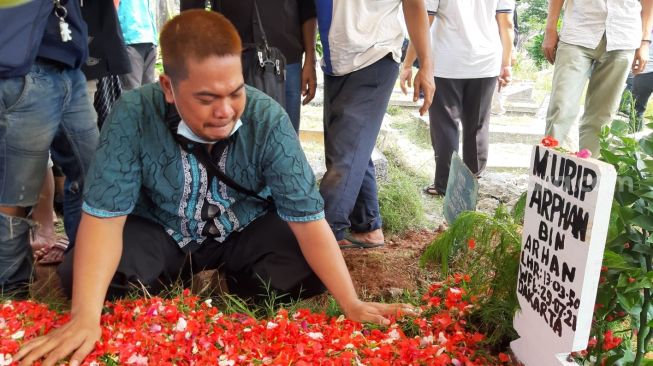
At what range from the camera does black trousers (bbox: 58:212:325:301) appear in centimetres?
231

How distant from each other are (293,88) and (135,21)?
1.48 meters

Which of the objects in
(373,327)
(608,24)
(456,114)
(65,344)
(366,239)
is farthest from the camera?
(456,114)

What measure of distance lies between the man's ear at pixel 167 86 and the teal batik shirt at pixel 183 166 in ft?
0.47

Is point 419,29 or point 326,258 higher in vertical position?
point 419,29

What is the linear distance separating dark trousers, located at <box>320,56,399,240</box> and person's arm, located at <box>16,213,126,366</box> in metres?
1.13

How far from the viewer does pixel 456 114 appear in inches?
170

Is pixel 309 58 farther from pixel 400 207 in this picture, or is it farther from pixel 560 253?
pixel 560 253

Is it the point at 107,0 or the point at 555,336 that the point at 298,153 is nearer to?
the point at 555,336

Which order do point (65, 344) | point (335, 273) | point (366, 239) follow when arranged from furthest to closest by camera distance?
point (366, 239) → point (335, 273) → point (65, 344)

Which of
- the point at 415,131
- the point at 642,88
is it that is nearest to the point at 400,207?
the point at 415,131

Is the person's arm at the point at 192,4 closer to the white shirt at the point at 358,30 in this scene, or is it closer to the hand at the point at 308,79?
the white shirt at the point at 358,30

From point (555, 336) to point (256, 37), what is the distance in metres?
1.93

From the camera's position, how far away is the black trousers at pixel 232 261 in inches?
90.9

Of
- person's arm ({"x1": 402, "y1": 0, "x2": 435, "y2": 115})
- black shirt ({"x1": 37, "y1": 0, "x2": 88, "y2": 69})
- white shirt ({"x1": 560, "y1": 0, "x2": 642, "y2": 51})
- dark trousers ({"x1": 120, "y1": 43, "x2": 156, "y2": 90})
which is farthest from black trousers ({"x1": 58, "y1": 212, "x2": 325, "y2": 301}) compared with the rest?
white shirt ({"x1": 560, "y1": 0, "x2": 642, "y2": 51})
